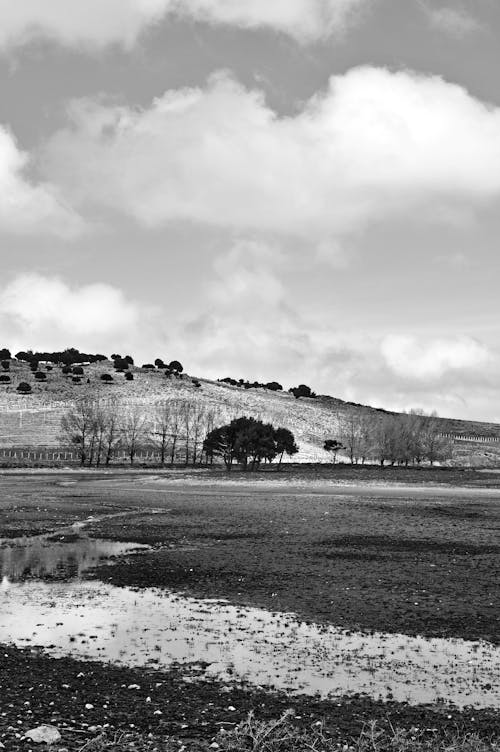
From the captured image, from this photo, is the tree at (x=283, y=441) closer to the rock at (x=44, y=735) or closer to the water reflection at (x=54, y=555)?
the water reflection at (x=54, y=555)

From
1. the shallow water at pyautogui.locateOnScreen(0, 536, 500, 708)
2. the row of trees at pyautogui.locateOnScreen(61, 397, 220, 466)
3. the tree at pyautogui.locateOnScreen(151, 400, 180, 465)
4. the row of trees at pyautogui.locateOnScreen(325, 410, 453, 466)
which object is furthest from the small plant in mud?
the row of trees at pyautogui.locateOnScreen(325, 410, 453, 466)

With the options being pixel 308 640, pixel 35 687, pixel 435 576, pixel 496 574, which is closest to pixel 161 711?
pixel 35 687

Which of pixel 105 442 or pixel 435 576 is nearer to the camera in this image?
pixel 435 576

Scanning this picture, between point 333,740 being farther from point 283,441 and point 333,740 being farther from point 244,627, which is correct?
point 283,441

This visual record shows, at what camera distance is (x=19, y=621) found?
17406 mm

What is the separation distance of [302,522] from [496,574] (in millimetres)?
17474

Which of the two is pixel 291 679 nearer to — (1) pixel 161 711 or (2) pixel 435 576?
(1) pixel 161 711

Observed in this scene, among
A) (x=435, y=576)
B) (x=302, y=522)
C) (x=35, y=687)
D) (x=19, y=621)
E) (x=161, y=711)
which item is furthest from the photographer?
(x=302, y=522)

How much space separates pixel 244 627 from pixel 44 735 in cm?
717

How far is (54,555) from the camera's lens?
2733cm

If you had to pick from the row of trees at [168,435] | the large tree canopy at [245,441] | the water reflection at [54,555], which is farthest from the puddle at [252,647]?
the row of trees at [168,435]

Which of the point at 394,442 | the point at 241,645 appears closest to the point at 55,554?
the point at 241,645

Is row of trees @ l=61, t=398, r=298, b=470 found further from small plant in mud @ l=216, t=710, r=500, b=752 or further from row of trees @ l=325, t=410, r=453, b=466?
small plant in mud @ l=216, t=710, r=500, b=752

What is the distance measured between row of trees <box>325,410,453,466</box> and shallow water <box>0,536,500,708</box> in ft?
442
